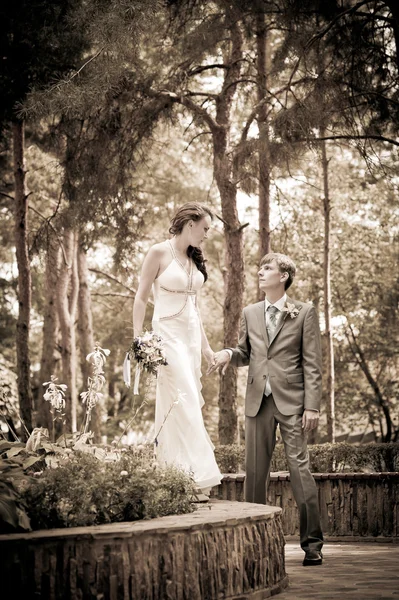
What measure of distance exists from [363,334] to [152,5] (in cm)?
1423

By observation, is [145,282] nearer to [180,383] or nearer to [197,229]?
[197,229]

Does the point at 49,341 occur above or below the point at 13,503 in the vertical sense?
above

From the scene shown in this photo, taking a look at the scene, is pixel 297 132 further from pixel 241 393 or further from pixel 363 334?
pixel 241 393

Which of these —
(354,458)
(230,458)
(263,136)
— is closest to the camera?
(263,136)

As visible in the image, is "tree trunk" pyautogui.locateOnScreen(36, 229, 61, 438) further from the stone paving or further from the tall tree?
the stone paving

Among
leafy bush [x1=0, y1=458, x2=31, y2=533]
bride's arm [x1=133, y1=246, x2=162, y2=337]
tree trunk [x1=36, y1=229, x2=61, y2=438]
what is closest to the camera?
leafy bush [x1=0, y1=458, x2=31, y2=533]

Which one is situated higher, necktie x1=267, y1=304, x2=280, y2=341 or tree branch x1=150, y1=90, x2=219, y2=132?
tree branch x1=150, y1=90, x2=219, y2=132

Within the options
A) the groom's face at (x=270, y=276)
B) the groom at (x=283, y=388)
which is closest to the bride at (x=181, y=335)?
the groom at (x=283, y=388)

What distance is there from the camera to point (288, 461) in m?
6.10

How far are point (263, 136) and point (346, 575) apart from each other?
4.82 m

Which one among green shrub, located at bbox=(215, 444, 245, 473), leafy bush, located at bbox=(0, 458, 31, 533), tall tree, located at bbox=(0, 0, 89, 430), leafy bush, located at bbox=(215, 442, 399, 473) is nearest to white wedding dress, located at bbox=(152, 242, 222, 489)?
leafy bush, located at bbox=(0, 458, 31, 533)

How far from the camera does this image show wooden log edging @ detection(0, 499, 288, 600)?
4074mm

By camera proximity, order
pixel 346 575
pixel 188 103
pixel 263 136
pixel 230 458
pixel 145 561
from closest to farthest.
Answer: pixel 145 561 < pixel 346 575 < pixel 263 136 < pixel 230 458 < pixel 188 103

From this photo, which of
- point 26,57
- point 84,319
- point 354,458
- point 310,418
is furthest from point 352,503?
point 84,319
